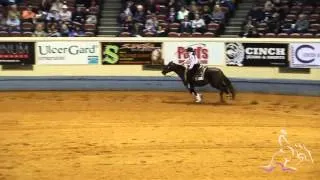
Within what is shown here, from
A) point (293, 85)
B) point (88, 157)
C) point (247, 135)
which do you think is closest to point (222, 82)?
point (293, 85)

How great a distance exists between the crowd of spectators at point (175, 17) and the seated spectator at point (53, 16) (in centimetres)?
283

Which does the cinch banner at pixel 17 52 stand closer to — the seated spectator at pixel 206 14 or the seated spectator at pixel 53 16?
the seated spectator at pixel 53 16

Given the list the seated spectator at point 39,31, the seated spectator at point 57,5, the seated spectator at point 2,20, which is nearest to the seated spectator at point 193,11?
the seated spectator at point 57,5

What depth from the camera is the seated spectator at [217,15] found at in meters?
24.8

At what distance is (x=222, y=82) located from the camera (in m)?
19.1

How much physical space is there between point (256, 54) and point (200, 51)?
2.15m

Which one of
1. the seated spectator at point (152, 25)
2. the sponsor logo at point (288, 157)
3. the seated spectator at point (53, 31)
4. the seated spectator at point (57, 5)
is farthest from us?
the seated spectator at point (57, 5)

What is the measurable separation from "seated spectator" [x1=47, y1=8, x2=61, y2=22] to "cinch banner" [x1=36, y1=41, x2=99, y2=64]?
285 centimetres

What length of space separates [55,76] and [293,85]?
30.7 ft

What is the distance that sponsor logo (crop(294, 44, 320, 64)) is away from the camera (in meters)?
20.7

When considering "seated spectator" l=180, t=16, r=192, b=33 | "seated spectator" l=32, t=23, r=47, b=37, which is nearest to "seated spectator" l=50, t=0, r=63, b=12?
"seated spectator" l=32, t=23, r=47, b=37

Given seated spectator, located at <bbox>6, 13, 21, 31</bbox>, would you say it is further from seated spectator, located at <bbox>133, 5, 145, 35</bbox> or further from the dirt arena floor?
seated spectator, located at <bbox>133, 5, 145, 35</bbox>

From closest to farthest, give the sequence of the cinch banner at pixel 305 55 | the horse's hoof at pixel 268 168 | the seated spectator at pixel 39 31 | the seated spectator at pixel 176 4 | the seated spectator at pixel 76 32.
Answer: the horse's hoof at pixel 268 168, the cinch banner at pixel 305 55, the seated spectator at pixel 39 31, the seated spectator at pixel 76 32, the seated spectator at pixel 176 4

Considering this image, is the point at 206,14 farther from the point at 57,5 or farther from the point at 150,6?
the point at 57,5
